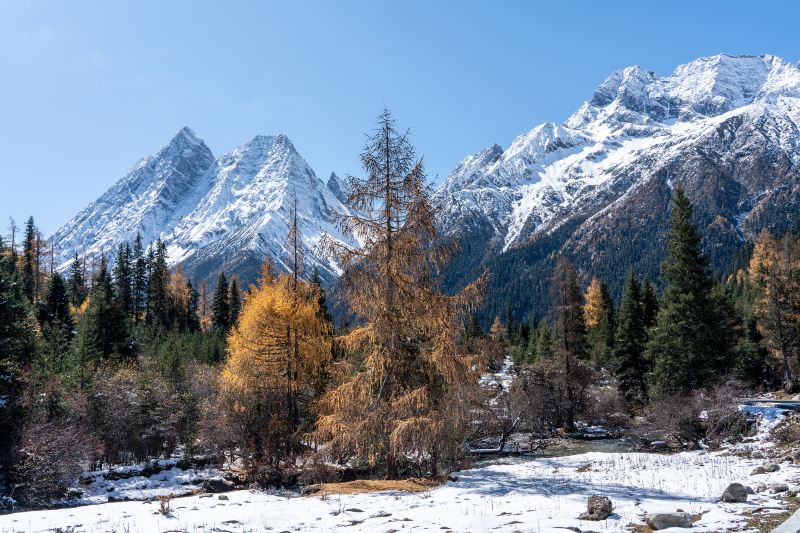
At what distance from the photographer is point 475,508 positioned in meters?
10.3

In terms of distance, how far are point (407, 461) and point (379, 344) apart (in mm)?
5644

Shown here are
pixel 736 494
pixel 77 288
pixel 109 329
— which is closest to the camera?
pixel 736 494

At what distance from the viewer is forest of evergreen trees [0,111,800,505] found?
15.5 meters

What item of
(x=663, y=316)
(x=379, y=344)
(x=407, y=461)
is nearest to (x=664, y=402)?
(x=663, y=316)

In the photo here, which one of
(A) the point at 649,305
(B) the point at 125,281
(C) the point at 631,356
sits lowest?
(C) the point at 631,356

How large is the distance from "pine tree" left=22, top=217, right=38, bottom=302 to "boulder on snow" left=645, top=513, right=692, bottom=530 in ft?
235

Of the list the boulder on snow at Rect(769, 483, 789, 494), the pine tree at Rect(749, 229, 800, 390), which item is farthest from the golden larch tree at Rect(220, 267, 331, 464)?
the pine tree at Rect(749, 229, 800, 390)

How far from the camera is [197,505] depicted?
470 inches

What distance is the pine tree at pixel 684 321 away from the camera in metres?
27.3

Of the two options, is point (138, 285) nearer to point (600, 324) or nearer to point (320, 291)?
point (320, 291)

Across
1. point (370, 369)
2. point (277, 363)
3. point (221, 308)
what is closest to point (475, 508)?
point (370, 369)

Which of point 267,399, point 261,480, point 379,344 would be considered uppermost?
point 379,344

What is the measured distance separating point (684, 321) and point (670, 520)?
2264cm

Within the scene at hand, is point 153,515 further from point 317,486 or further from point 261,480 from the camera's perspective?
point 261,480
